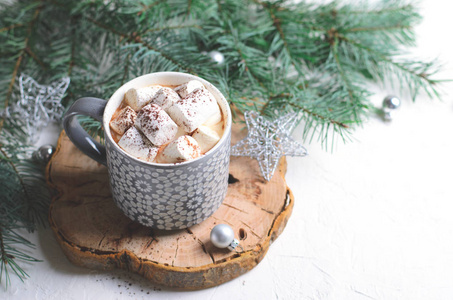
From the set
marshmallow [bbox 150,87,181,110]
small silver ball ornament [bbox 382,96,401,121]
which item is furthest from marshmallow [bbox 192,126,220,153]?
small silver ball ornament [bbox 382,96,401,121]

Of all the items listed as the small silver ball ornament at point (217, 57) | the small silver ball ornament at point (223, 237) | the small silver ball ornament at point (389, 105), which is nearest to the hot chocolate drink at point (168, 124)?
the small silver ball ornament at point (223, 237)

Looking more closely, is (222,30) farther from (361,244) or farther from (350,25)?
(361,244)

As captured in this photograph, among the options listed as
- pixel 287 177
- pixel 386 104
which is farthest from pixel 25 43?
pixel 386 104

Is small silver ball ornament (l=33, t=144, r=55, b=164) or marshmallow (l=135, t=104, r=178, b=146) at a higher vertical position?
marshmallow (l=135, t=104, r=178, b=146)

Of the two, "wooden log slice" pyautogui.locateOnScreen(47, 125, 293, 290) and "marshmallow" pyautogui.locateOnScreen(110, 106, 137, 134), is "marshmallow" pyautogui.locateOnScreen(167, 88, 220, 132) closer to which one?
"marshmallow" pyautogui.locateOnScreen(110, 106, 137, 134)

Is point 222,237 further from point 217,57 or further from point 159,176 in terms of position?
point 217,57

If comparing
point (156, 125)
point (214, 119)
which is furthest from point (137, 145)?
point (214, 119)
